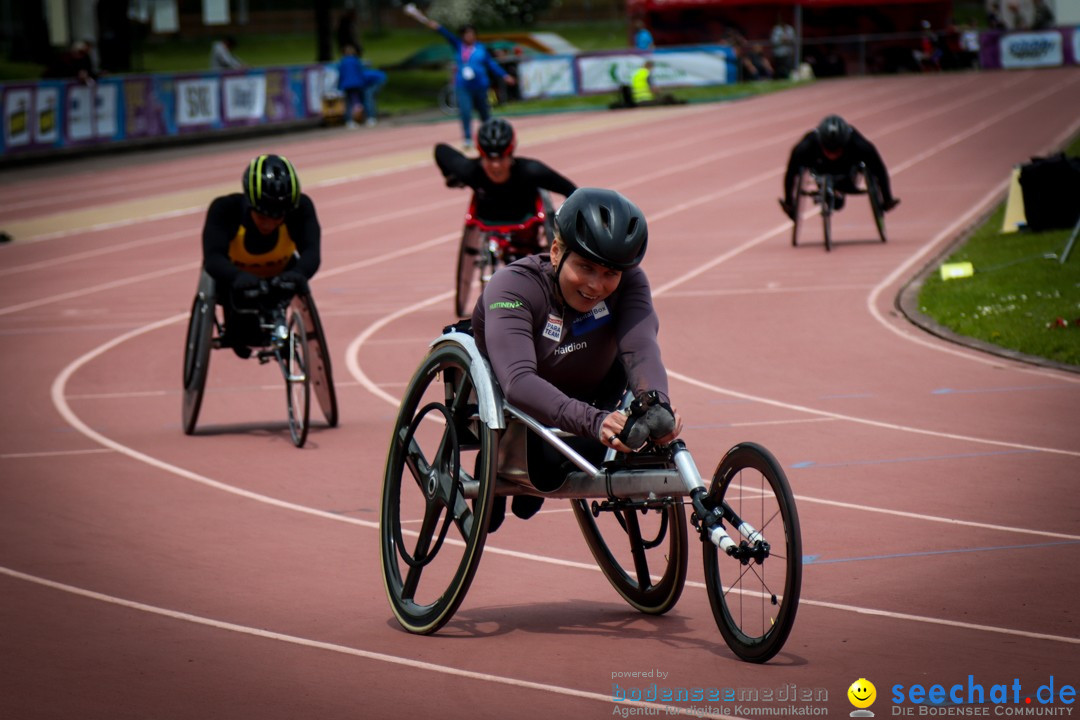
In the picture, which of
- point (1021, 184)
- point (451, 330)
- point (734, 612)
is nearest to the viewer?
point (734, 612)

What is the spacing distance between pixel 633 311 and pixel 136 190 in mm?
25352

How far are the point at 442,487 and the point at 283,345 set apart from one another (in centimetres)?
473

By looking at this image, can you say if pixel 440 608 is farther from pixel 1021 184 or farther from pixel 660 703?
pixel 1021 184

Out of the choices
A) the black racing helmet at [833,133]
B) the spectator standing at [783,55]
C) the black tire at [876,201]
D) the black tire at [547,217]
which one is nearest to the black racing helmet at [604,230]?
the black tire at [547,217]

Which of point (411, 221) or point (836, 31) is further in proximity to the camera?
point (836, 31)

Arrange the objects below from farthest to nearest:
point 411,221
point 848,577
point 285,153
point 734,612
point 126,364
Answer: point 285,153 < point 411,221 < point 126,364 < point 848,577 < point 734,612

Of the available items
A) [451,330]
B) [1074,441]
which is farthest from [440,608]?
[1074,441]

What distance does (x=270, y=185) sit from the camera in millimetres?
10680

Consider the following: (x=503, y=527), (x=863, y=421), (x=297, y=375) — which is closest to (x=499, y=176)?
Result: (x=297, y=375)

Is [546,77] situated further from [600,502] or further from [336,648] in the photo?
[336,648]

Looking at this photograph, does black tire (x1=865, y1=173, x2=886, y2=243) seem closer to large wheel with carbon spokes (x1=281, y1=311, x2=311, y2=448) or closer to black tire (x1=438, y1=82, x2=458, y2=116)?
large wheel with carbon spokes (x1=281, y1=311, x2=311, y2=448)

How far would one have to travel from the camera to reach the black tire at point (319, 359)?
10836mm

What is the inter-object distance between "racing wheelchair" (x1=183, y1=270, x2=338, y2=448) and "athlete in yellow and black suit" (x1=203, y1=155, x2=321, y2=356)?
3.1 inches

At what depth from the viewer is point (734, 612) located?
5.84 meters
